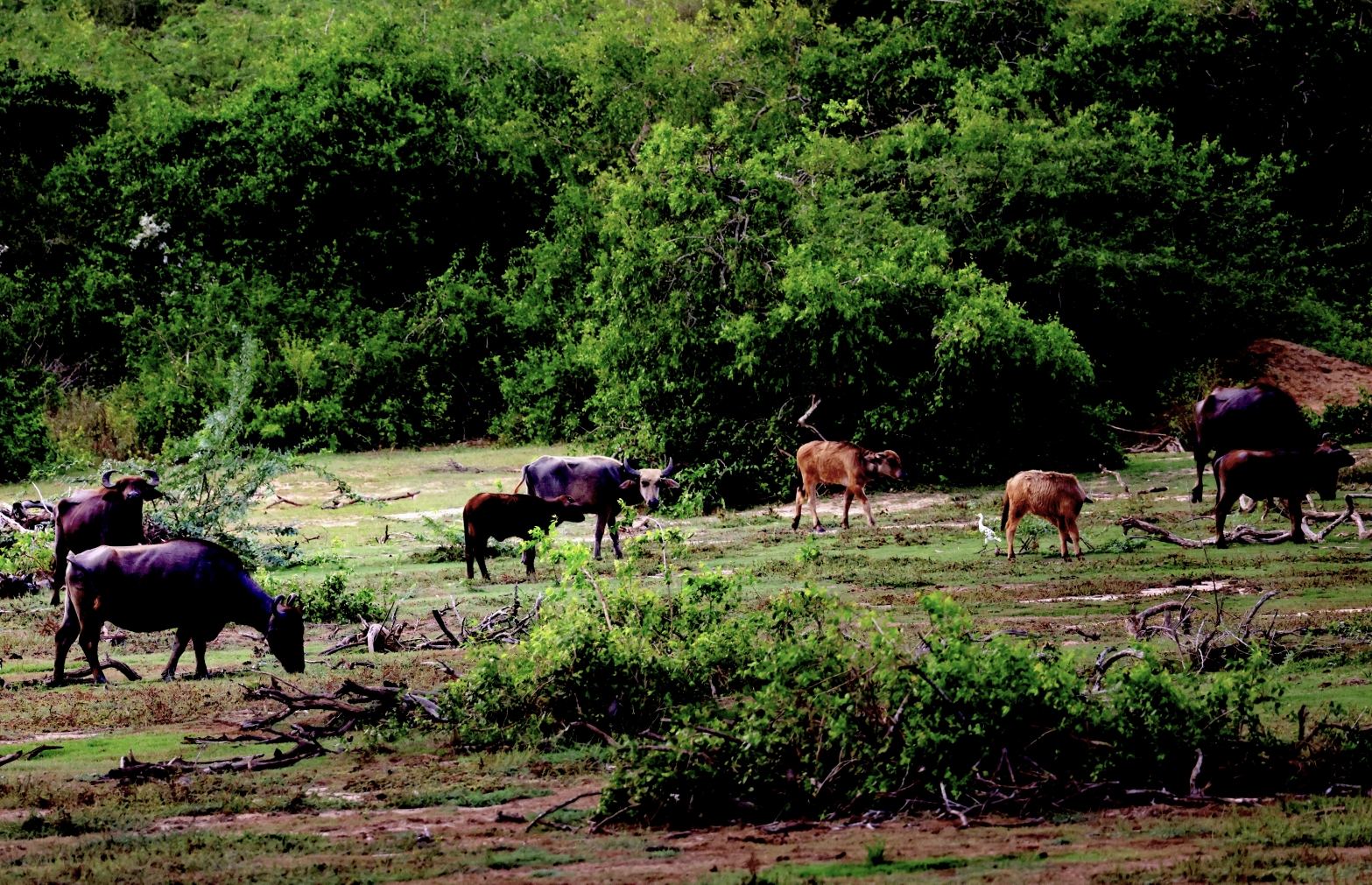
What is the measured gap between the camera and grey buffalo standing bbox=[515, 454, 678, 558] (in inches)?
728

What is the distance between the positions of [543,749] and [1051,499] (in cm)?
816

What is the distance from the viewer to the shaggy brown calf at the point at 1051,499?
15703 mm

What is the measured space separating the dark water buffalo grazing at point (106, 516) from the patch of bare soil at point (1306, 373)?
20238mm

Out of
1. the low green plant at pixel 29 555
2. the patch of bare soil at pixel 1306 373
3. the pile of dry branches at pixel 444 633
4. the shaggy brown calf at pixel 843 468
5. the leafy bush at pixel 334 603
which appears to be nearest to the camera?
the pile of dry branches at pixel 444 633

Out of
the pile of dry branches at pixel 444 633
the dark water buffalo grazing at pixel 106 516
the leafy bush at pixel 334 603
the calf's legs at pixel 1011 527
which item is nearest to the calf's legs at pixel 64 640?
the pile of dry branches at pixel 444 633

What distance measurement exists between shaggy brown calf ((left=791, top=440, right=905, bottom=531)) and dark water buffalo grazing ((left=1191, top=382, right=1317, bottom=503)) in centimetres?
383

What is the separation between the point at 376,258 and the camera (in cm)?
3788

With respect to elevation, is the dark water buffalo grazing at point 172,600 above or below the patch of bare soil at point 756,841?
above

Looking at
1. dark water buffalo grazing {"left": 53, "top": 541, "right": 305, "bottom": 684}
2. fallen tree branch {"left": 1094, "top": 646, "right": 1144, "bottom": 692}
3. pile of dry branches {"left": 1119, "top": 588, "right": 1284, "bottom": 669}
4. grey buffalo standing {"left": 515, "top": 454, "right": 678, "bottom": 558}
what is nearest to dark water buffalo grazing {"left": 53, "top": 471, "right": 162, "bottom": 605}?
dark water buffalo grazing {"left": 53, "top": 541, "right": 305, "bottom": 684}

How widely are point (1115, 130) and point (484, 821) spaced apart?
86.7 feet

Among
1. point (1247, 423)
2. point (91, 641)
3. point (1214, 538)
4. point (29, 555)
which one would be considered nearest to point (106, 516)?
point (29, 555)

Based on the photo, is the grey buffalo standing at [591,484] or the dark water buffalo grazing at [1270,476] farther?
the grey buffalo standing at [591,484]

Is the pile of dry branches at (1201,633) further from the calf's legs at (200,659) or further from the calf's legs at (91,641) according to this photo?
the calf's legs at (91,641)

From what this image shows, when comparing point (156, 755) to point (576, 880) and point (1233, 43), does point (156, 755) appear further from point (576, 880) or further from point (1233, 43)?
point (1233, 43)
